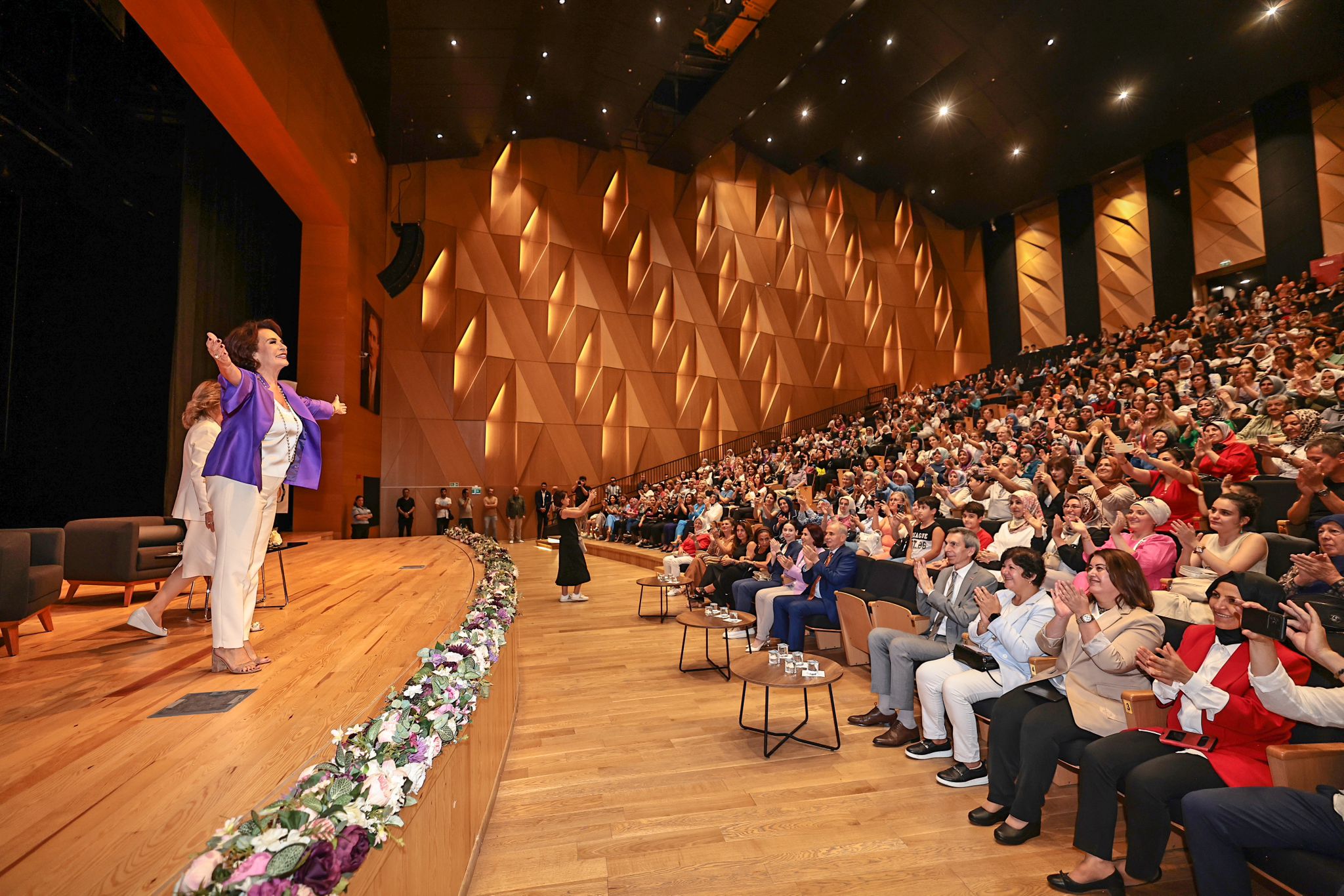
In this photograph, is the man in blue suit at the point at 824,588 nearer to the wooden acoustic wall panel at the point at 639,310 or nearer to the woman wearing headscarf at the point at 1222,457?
the woman wearing headscarf at the point at 1222,457

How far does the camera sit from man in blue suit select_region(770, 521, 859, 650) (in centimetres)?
449

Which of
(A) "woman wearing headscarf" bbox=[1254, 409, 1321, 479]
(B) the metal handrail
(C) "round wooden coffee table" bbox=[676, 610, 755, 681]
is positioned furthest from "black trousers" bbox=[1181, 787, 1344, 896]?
(B) the metal handrail

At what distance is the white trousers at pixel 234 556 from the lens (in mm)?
2340

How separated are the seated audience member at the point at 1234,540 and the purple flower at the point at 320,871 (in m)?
3.65

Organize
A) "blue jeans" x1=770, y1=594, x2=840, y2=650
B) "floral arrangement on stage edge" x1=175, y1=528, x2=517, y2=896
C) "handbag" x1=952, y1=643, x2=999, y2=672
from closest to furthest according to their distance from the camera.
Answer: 1. "floral arrangement on stage edge" x1=175, y1=528, x2=517, y2=896
2. "handbag" x1=952, y1=643, x2=999, y2=672
3. "blue jeans" x1=770, y1=594, x2=840, y2=650

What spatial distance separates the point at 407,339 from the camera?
12922 mm

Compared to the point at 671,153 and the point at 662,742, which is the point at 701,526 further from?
the point at 671,153

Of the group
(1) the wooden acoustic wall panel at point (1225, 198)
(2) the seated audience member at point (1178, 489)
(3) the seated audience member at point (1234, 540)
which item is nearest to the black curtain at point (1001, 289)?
(1) the wooden acoustic wall panel at point (1225, 198)

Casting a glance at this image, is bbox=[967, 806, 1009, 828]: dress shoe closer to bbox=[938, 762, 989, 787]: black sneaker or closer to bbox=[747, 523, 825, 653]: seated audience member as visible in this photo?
bbox=[938, 762, 989, 787]: black sneaker

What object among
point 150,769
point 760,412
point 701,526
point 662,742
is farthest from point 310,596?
point 760,412

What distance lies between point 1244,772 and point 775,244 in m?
16.4

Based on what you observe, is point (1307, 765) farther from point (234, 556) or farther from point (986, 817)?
point (234, 556)

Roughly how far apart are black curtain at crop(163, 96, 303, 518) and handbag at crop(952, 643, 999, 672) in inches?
268

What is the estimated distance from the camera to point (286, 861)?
977 millimetres
